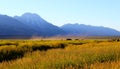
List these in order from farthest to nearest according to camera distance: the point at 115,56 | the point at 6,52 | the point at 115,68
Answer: the point at 6,52 < the point at 115,56 < the point at 115,68

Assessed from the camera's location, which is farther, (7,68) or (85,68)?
(7,68)

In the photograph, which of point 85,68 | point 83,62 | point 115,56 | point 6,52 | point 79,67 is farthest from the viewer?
point 6,52

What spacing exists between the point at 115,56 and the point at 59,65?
3541mm

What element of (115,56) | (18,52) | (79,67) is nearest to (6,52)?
(18,52)

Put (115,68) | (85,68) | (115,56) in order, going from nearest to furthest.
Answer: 1. (115,68)
2. (85,68)
3. (115,56)

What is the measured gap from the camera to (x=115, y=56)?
14.7 metres

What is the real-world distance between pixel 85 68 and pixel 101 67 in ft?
2.87

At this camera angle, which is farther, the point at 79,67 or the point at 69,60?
the point at 69,60

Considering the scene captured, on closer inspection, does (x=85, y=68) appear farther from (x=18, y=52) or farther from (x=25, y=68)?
(x=18, y=52)

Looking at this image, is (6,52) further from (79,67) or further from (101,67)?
(101,67)

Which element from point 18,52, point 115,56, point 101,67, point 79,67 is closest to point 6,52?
point 18,52

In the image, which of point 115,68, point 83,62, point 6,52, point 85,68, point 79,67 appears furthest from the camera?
point 6,52

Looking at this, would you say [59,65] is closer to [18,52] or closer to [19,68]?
[19,68]

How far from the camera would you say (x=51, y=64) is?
41.0 ft
